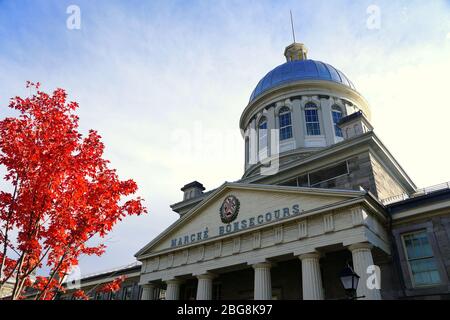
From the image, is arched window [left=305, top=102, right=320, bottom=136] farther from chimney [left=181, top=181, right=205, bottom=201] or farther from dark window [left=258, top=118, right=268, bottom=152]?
chimney [left=181, top=181, right=205, bottom=201]

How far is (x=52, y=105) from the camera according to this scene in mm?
10820

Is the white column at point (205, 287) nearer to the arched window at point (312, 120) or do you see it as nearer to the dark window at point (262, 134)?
the dark window at point (262, 134)

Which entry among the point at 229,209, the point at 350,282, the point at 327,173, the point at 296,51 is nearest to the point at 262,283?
the point at 229,209

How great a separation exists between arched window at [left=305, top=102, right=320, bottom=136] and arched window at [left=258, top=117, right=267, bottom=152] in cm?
389

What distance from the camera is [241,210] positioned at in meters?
19.7

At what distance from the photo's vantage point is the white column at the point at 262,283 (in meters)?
16.6

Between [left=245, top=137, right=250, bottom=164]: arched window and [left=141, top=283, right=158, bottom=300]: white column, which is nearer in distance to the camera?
[left=141, top=283, right=158, bottom=300]: white column

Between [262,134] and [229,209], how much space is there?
543 inches

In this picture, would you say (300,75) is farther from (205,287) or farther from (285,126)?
(205,287)

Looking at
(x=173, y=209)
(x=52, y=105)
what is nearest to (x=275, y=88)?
(x=173, y=209)

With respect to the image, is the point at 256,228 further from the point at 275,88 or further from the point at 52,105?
the point at 275,88

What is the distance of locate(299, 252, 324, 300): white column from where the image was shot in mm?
15105

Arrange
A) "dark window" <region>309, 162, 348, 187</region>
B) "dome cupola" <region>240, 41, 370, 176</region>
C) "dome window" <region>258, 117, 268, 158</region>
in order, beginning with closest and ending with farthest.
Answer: "dark window" <region>309, 162, 348, 187</region> → "dome cupola" <region>240, 41, 370, 176</region> → "dome window" <region>258, 117, 268, 158</region>

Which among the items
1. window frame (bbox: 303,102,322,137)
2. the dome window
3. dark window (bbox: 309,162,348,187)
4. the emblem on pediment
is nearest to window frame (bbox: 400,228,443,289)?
dark window (bbox: 309,162,348,187)
